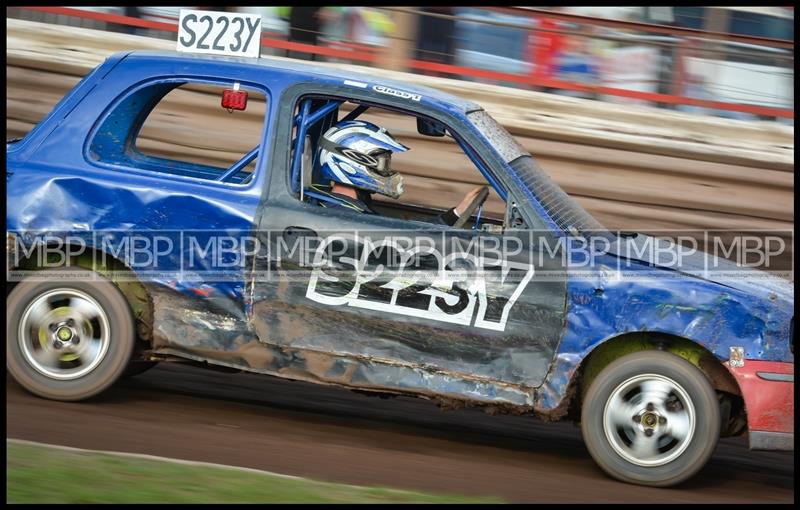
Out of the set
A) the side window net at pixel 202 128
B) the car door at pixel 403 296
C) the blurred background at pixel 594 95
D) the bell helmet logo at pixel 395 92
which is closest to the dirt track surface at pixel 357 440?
the car door at pixel 403 296

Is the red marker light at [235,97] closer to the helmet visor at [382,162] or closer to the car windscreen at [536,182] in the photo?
the helmet visor at [382,162]

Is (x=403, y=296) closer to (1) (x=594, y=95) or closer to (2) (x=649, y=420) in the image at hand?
(2) (x=649, y=420)

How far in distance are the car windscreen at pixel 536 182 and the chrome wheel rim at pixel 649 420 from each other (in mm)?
906

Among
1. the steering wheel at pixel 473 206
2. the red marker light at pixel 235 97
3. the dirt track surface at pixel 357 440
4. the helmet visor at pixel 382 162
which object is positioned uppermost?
the red marker light at pixel 235 97

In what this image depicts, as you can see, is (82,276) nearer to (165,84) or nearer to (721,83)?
(165,84)

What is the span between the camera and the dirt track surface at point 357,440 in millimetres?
5254

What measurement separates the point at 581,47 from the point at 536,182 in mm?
4463

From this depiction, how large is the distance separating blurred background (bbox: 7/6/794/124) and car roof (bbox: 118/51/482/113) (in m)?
4.08

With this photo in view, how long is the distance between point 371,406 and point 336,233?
172 centimetres

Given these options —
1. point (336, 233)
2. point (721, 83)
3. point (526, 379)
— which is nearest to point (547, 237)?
point (526, 379)

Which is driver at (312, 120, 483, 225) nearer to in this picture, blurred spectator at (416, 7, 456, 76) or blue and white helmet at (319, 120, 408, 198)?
blue and white helmet at (319, 120, 408, 198)

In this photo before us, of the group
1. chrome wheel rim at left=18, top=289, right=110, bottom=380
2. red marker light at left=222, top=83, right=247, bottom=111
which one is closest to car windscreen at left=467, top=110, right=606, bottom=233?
red marker light at left=222, top=83, right=247, bottom=111

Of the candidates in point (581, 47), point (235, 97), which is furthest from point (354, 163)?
point (581, 47)

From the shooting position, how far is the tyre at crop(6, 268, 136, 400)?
5.77 meters
